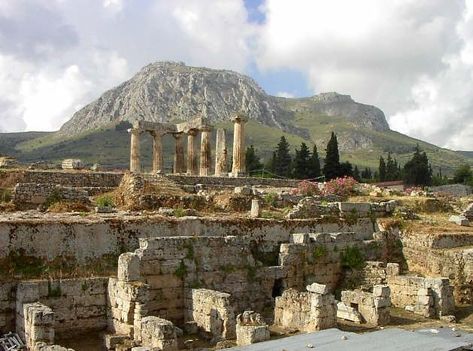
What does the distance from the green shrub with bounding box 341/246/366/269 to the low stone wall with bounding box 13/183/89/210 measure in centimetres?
1090

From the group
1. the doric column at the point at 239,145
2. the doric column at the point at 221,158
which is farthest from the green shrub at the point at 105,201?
the doric column at the point at 221,158

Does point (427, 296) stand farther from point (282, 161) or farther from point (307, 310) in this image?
point (282, 161)

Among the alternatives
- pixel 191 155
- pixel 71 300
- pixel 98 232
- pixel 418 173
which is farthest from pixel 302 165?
pixel 71 300

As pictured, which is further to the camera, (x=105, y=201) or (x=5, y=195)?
(x=5, y=195)

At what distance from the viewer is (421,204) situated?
31.0m

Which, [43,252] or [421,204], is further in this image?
[421,204]

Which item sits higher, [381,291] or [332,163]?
[332,163]

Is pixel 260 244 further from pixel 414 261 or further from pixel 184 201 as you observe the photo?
pixel 414 261

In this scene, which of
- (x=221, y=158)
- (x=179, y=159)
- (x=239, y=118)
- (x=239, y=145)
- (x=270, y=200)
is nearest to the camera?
(x=270, y=200)

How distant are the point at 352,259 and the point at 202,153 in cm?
2543

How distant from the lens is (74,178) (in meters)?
31.9

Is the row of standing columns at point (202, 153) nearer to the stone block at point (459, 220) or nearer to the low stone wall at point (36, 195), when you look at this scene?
the stone block at point (459, 220)

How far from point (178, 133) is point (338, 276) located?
93.7ft

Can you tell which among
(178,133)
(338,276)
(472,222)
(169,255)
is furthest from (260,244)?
(178,133)
